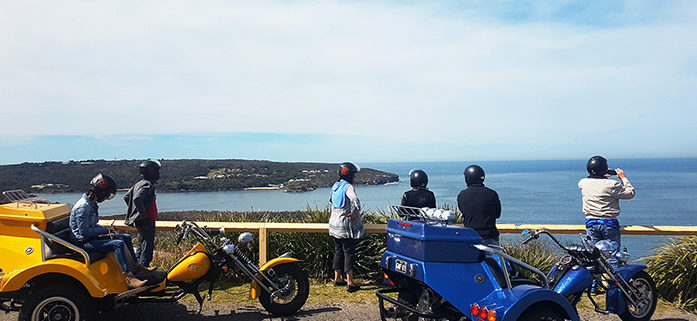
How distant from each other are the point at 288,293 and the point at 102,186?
2.58 m

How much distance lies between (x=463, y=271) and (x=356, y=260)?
3705 mm

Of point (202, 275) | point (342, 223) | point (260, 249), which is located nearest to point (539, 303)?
point (342, 223)

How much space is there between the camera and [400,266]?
4.62 metres

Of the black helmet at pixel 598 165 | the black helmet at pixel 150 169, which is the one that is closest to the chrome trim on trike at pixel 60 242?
the black helmet at pixel 150 169

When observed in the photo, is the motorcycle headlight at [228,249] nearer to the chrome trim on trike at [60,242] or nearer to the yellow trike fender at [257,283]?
the yellow trike fender at [257,283]

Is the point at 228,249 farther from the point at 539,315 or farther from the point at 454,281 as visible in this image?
the point at 539,315

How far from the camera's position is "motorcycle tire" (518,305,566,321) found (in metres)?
4.47

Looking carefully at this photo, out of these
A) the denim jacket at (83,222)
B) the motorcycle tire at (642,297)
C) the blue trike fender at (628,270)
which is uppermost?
the denim jacket at (83,222)

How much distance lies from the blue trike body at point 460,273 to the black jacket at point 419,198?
209 centimetres

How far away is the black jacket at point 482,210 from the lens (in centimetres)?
564

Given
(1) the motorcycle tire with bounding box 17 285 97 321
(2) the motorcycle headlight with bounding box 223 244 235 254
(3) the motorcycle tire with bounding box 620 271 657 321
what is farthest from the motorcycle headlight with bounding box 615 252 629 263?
(1) the motorcycle tire with bounding box 17 285 97 321

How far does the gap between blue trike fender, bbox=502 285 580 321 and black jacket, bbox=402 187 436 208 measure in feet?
7.56

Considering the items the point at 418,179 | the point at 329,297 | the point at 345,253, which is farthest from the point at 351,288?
the point at 418,179

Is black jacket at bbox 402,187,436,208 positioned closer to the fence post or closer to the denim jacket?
the fence post
